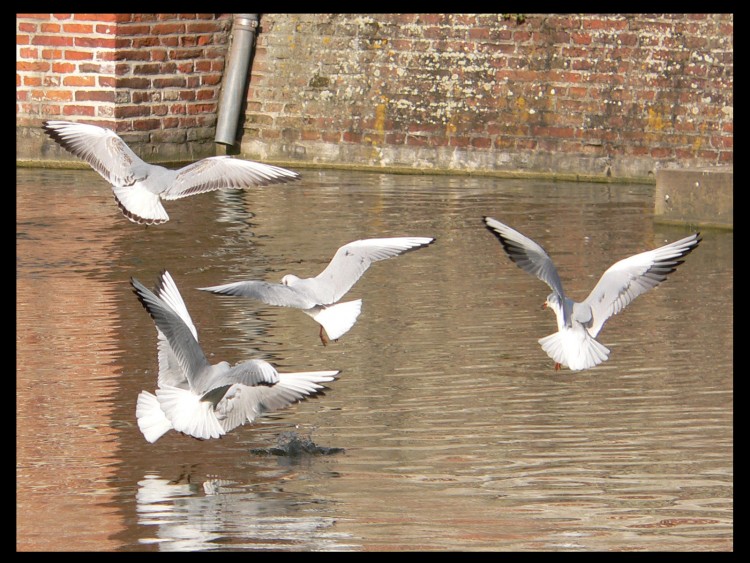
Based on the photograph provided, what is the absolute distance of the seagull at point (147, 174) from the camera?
28.5 ft

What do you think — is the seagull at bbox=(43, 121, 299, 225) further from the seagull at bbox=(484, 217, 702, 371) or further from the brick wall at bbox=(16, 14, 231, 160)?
the brick wall at bbox=(16, 14, 231, 160)

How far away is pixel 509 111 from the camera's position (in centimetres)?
1468

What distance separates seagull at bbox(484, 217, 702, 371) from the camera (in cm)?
736

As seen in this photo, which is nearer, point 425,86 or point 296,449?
point 296,449

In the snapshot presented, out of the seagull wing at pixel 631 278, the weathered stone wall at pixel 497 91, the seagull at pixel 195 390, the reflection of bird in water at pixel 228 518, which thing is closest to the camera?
the reflection of bird in water at pixel 228 518

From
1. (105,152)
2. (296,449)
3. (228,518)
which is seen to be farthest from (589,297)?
(105,152)

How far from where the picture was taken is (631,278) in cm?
797

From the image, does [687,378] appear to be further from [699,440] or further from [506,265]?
[506,265]

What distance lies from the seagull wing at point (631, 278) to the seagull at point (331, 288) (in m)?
0.88

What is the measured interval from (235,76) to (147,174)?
6.66 meters

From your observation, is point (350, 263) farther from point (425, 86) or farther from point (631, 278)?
point (425, 86)

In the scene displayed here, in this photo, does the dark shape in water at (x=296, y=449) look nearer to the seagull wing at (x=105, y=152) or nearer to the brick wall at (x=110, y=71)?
→ the seagull wing at (x=105, y=152)

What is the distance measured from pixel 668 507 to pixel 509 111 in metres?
8.79

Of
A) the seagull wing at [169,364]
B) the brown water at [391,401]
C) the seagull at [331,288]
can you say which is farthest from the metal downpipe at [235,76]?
the seagull wing at [169,364]
